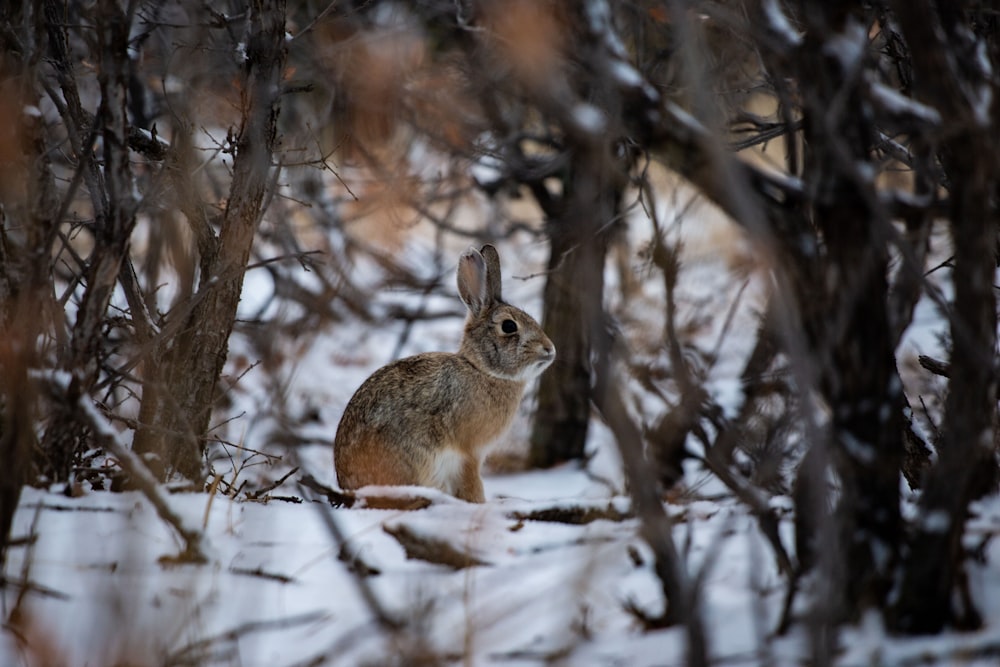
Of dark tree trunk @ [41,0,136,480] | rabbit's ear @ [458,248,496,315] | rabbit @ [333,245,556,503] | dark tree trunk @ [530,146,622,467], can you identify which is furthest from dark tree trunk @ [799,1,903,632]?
dark tree trunk @ [530,146,622,467]

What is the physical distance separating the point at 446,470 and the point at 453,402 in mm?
358

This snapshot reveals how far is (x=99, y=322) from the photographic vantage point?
9.99 feet

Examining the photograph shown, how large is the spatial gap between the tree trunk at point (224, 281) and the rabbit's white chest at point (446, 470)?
3.92ft

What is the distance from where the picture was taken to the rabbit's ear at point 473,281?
5.43 metres

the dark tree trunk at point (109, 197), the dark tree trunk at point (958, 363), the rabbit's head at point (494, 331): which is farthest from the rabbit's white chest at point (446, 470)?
the dark tree trunk at point (958, 363)

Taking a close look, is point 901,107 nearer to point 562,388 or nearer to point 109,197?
point 109,197

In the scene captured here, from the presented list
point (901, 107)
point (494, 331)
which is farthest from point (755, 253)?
point (494, 331)

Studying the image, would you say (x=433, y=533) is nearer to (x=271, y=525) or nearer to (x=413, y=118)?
(x=271, y=525)

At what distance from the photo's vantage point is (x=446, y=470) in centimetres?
490

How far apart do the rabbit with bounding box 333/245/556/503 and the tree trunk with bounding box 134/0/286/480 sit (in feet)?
2.75

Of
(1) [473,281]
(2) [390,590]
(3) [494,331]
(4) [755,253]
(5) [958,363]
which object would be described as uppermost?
(1) [473,281]

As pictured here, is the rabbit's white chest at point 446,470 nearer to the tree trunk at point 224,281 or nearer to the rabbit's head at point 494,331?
the rabbit's head at point 494,331

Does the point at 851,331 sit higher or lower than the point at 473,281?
lower

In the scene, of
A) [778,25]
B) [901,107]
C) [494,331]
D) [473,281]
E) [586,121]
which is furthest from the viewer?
[473,281]
